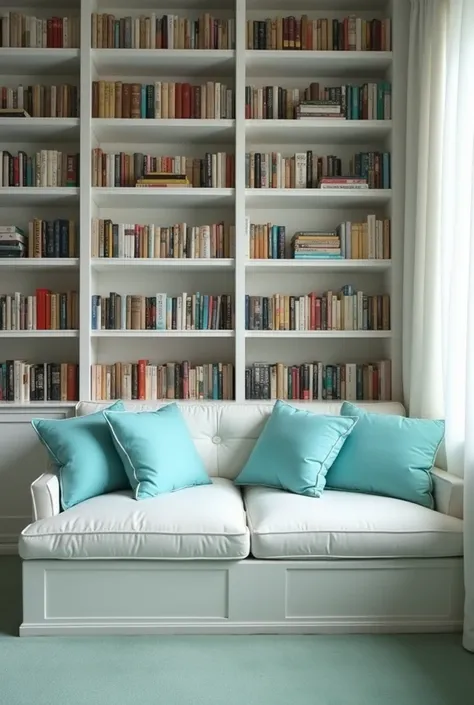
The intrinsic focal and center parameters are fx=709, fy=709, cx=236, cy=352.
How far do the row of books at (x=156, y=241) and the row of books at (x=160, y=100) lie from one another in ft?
1.95

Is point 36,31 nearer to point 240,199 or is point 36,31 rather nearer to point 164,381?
point 240,199

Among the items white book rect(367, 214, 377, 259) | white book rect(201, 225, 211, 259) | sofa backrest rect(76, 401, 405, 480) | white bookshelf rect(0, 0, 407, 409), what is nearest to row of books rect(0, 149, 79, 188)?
white bookshelf rect(0, 0, 407, 409)

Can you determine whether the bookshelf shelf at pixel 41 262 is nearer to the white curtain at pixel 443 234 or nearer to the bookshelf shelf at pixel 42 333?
the bookshelf shelf at pixel 42 333

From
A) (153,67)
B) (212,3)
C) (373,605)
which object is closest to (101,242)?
(153,67)

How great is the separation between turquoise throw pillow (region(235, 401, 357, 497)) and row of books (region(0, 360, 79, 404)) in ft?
3.71

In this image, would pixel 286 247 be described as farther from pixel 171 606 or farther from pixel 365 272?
pixel 171 606

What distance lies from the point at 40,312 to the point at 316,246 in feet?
5.05

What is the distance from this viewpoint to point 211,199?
385 centimetres

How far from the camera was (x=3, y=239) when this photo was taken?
3.76 meters

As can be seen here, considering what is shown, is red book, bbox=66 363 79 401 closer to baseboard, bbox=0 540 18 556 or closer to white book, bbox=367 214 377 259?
baseboard, bbox=0 540 18 556

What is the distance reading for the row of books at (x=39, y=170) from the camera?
3822 mm

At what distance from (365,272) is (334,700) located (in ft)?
7.92

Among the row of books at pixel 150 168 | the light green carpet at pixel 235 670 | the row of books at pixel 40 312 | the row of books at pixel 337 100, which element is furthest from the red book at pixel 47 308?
the light green carpet at pixel 235 670

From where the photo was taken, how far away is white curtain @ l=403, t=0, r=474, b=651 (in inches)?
110
